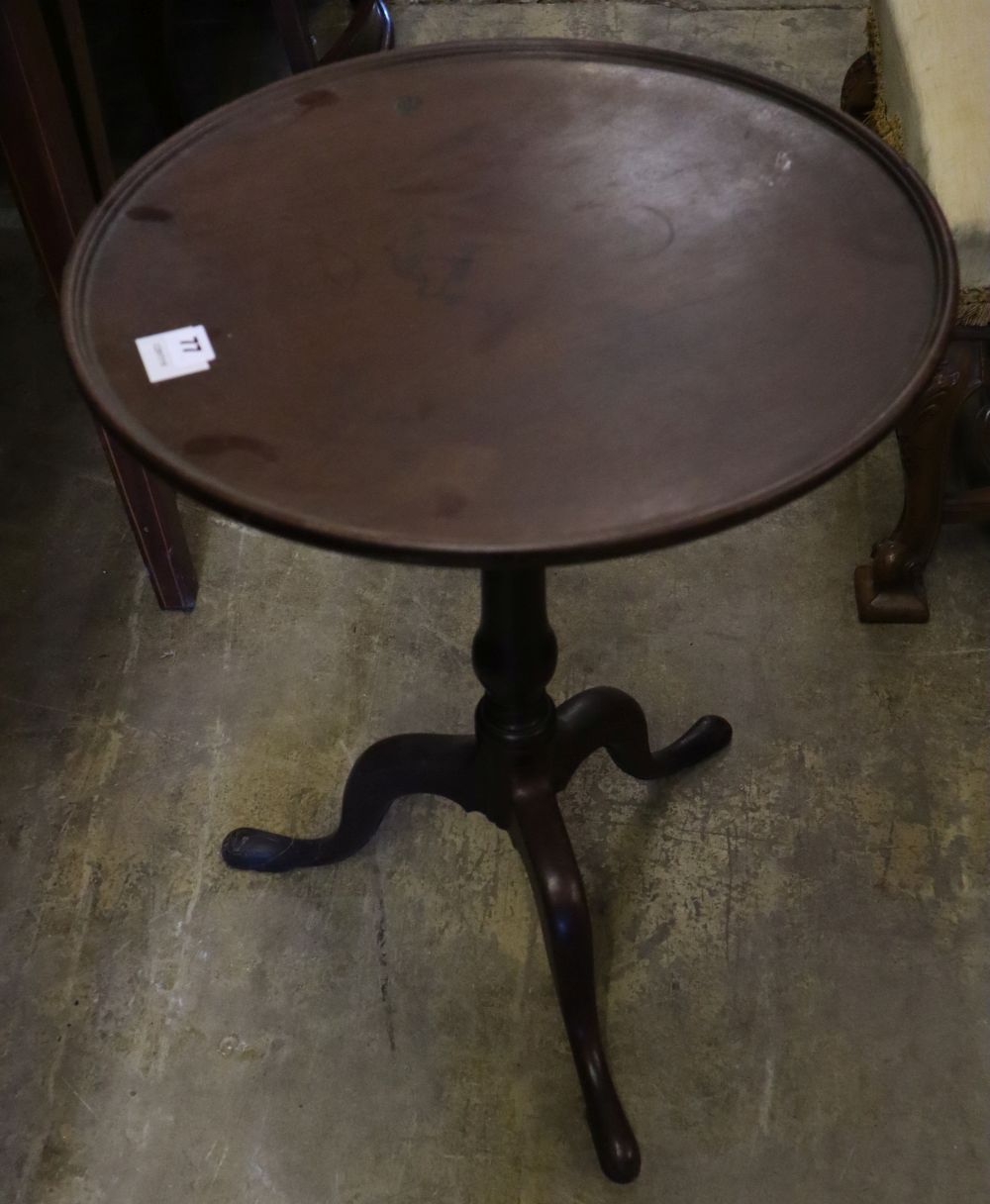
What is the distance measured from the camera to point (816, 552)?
1964mm

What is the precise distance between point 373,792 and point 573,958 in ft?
1.07

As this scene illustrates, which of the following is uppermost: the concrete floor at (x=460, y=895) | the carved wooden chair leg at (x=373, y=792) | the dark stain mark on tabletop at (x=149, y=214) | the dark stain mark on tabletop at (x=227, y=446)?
the dark stain mark on tabletop at (x=149, y=214)

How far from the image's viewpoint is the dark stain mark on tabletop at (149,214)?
3.57 feet

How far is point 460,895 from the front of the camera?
1.56m

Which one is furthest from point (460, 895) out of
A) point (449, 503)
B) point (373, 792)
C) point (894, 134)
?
point (894, 134)

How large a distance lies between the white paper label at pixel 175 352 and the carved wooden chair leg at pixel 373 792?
2.04 ft

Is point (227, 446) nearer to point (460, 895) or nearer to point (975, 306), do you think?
point (460, 895)

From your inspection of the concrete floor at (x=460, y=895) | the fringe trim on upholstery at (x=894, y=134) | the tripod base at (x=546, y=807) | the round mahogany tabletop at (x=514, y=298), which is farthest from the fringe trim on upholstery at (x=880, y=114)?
the tripod base at (x=546, y=807)

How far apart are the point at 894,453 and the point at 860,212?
1109 millimetres

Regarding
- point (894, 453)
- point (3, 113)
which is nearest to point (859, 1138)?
point (894, 453)

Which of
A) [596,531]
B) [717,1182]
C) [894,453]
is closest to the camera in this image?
[596,531]

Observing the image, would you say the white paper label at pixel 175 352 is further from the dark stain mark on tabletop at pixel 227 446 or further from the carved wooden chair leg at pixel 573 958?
the carved wooden chair leg at pixel 573 958

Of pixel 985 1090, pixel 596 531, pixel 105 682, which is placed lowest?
pixel 985 1090

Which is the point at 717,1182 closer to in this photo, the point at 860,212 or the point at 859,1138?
the point at 859,1138
